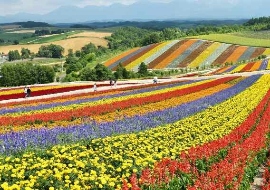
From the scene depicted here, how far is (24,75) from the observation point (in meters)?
97.5

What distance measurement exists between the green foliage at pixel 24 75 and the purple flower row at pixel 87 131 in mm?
76230

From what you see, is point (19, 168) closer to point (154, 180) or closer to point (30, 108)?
point (154, 180)

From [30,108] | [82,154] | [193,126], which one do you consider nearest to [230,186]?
[82,154]

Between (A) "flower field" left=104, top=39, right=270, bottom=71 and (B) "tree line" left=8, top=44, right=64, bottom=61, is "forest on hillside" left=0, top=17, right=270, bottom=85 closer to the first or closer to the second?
(B) "tree line" left=8, top=44, right=64, bottom=61

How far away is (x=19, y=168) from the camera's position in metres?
10.8

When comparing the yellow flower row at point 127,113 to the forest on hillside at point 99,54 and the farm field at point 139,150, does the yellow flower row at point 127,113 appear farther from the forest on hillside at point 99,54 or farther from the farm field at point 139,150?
the forest on hillside at point 99,54

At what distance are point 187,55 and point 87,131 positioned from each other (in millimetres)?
96243

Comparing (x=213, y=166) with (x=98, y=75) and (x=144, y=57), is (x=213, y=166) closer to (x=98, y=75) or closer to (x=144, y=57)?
(x=98, y=75)

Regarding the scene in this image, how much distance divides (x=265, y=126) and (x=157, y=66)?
83.2 meters

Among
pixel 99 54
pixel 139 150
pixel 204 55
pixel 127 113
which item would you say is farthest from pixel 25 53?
pixel 139 150

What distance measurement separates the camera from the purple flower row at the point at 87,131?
14436mm

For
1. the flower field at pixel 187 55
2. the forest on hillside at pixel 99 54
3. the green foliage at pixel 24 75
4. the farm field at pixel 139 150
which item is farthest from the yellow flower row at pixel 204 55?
the farm field at pixel 139 150

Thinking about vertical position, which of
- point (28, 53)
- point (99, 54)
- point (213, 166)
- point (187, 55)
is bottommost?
point (28, 53)

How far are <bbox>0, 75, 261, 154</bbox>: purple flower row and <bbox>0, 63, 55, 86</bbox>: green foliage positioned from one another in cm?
7623
